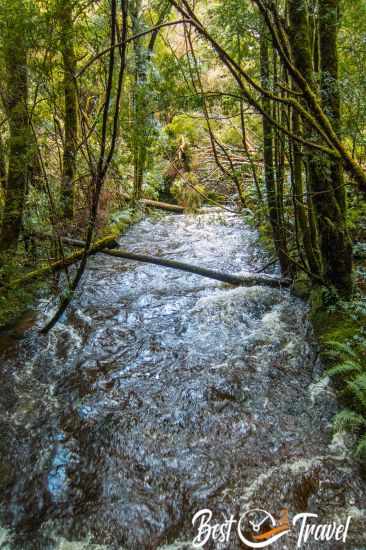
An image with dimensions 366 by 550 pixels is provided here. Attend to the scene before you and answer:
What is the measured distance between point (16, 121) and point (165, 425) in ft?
13.9

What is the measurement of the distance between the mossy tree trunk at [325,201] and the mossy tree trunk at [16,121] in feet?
9.67

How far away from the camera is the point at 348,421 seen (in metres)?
3.07

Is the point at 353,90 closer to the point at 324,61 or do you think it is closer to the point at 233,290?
the point at 324,61

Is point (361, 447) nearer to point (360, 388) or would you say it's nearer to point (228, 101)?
point (360, 388)

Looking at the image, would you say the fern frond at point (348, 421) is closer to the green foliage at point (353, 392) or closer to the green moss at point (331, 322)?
the green foliage at point (353, 392)

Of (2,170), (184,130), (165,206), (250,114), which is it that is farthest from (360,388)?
(184,130)

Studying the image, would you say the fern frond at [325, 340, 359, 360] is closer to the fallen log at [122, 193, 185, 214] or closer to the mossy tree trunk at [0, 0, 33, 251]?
the mossy tree trunk at [0, 0, 33, 251]

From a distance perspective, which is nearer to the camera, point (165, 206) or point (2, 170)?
point (2, 170)

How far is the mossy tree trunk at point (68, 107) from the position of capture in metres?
4.05

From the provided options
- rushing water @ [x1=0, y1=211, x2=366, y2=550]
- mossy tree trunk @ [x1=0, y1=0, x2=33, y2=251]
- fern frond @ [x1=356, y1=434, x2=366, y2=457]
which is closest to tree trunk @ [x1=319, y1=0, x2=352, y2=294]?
rushing water @ [x1=0, y1=211, x2=366, y2=550]

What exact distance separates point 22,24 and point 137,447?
4.57 meters

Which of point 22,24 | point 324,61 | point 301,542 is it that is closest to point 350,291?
point 324,61

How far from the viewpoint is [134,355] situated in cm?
441

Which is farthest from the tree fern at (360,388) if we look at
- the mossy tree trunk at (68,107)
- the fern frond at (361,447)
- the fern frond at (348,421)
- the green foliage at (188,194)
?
the green foliage at (188,194)
